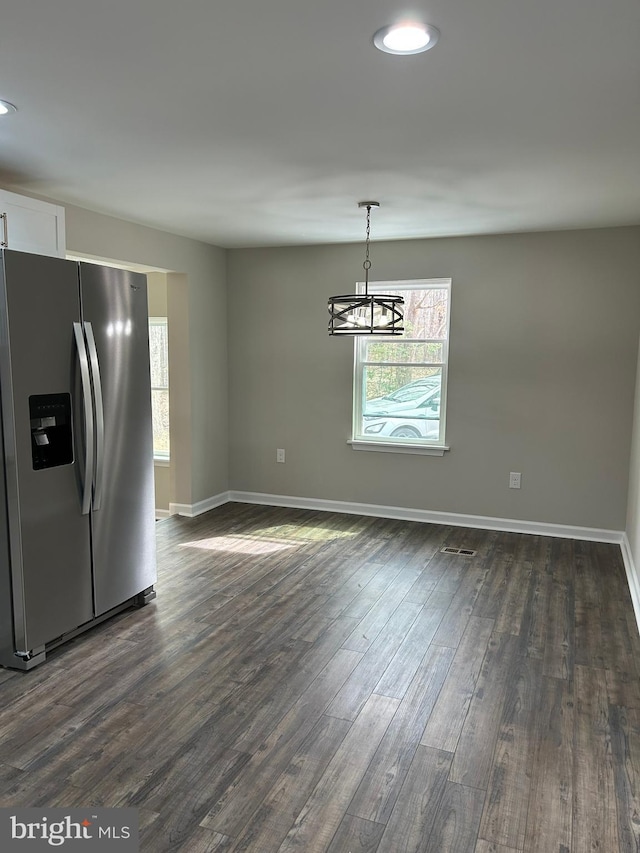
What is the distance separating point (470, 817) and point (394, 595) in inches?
72.4

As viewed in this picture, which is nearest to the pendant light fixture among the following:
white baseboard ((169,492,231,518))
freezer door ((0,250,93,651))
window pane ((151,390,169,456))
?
freezer door ((0,250,93,651))

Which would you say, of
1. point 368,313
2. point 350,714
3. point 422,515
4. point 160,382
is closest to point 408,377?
point 422,515

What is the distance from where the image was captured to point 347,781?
2.16 m

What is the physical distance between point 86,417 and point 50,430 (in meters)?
0.19

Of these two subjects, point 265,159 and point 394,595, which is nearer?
point 265,159

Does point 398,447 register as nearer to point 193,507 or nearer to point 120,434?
point 193,507

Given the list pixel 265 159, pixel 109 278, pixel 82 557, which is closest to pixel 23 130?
pixel 109 278

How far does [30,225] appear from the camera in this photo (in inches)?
128

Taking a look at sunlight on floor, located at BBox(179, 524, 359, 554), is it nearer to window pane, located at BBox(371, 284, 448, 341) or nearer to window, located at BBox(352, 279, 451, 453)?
window, located at BBox(352, 279, 451, 453)

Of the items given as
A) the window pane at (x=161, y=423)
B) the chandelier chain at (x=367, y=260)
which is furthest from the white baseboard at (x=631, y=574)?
the window pane at (x=161, y=423)

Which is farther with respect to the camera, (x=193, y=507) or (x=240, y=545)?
(x=193, y=507)

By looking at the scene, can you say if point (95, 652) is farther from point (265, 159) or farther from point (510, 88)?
point (510, 88)

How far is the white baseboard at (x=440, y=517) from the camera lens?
4945mm

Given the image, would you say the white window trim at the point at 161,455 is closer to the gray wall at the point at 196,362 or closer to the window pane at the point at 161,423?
the window pane at the point at 161,423
